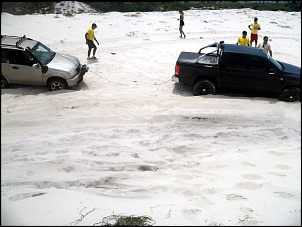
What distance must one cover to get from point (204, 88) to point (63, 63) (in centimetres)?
480

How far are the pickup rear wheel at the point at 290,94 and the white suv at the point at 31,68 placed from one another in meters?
6.69

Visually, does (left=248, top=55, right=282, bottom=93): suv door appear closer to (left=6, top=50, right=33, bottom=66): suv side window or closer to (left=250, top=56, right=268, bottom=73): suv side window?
(left=250, top=56, right=268, bottom=73): suv side window

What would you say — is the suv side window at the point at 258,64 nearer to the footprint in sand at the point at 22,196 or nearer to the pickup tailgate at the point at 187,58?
the pickup tailgate at the point at 187,58

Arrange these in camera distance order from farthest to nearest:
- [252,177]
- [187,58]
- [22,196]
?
[187,58], [252,177], [22,196]

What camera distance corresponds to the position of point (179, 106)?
9109 millimetres

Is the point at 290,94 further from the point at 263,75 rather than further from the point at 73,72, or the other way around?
the point at 73,72

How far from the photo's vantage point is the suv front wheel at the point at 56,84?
9.88 meters

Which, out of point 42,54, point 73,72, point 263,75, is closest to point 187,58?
point 263,75

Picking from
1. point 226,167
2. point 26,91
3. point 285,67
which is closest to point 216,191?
point 226,167

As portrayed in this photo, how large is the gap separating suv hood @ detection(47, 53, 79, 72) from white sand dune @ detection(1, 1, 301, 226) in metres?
0.80

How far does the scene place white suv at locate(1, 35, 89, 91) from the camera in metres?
9.62

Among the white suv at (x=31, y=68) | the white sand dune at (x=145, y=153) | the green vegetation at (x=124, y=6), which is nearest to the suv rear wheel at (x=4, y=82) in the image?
the white suv at (x=31, y=68)

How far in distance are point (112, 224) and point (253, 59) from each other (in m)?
7.31

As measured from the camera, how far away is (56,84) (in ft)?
32.6
